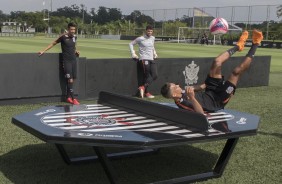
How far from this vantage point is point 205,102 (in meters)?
5.91

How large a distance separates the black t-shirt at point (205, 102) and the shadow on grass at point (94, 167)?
70 cm

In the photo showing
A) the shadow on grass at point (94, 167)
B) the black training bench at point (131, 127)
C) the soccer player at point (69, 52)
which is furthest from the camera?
the soccer player at point (69, 52)

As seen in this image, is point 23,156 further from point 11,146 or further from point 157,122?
point 157,122

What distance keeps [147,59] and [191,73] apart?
1.97 meters

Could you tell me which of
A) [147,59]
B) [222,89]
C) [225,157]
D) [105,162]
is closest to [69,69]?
[147,59]

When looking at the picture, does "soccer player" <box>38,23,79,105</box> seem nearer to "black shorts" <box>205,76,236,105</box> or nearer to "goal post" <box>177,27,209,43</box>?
"black shorts" <box>205,76,236,105</box>

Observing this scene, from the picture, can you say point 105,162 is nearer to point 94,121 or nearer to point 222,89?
point 94,121

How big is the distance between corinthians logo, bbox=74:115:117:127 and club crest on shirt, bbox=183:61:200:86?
7.77 meters

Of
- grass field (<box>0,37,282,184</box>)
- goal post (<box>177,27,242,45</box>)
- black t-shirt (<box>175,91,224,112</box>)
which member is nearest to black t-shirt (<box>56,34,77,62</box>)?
grass field (<box>0,37,282,184</box>)

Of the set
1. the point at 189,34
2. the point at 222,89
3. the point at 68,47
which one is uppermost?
the point at 189,34

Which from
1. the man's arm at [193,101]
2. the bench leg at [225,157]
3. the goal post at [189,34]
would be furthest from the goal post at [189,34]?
the bench leg at [225,157]

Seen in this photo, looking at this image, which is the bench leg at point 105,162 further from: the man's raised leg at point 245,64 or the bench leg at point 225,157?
the man's raised leg at point 245,64

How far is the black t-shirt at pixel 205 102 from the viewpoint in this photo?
560 cm

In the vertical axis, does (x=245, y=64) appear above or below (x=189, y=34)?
below
